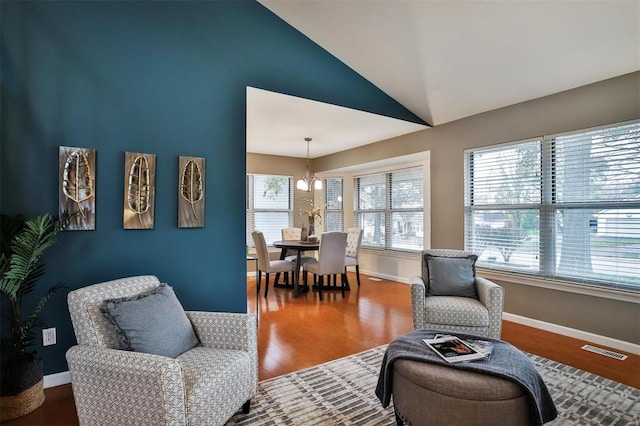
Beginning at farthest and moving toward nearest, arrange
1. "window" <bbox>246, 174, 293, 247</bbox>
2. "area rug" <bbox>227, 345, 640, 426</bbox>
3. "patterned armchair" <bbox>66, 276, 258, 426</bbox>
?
"window" <bbox>246, 174, 293, 247</bbox> < "area rug" <bbox>227, 345, 640, 426</bbox> < "patterned armchair" <bbox>66, 276, 258, 426</bbox>

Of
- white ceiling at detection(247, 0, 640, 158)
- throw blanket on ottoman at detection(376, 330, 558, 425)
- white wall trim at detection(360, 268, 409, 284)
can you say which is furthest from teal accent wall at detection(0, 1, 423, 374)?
white wall trim at detection(360, 268, 409, 284)

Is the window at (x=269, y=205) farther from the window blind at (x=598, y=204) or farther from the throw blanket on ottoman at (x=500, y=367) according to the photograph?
the throw blanket on ottoman at (x=500, y=367)

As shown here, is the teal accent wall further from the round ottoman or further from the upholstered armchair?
the round ottoman

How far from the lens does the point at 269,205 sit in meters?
7.05

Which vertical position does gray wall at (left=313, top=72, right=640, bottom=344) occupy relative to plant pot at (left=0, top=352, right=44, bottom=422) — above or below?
above

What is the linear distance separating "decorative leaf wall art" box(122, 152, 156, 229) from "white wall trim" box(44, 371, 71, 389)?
3.86ft

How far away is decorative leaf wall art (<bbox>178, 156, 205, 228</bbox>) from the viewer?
2930mm

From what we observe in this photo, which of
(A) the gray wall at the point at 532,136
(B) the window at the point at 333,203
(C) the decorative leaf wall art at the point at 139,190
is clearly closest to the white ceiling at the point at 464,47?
(A) the gray wall at the point at 532,136

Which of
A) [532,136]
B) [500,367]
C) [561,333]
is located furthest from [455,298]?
[532,136]

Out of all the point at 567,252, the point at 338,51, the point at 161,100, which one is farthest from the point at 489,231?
the point at 161,100

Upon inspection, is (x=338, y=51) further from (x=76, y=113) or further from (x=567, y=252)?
(x=567, y=252)

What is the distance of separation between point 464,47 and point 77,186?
11.9 ft

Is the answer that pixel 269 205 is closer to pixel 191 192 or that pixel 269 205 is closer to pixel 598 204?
pixel 191 192

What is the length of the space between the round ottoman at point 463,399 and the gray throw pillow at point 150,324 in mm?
1347
